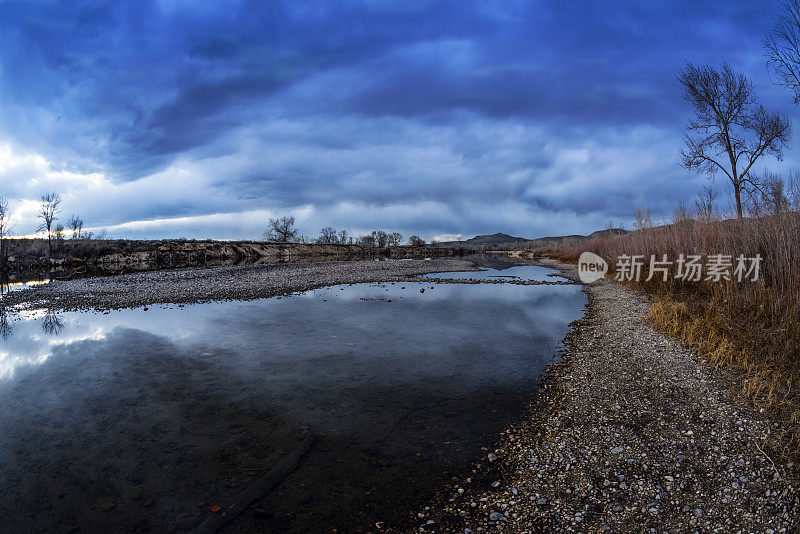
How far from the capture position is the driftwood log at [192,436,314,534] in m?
3.85

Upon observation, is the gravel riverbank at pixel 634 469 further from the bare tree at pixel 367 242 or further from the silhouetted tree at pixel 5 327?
the bare tree at pixel 367 242

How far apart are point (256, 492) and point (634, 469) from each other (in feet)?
15.7

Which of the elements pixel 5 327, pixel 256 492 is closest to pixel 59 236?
pixel 5 327

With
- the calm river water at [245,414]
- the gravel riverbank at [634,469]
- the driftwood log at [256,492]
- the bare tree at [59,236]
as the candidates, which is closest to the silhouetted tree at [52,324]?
the calm river water at [245,414]

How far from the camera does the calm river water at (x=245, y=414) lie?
4.25m

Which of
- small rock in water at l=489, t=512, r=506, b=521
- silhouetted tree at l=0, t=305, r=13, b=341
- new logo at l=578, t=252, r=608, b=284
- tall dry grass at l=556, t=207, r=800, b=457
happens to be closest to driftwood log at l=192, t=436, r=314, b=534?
small rock in water at l=489, t=512, r=506, b=521

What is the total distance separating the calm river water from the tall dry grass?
3.59 metres

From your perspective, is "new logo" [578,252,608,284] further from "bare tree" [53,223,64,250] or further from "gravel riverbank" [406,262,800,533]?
"bare tree" [53,223,64,250]

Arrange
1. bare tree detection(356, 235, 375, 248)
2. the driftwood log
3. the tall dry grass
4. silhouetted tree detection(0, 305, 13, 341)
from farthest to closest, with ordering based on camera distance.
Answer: bare tree detection(356, 235, 375, 248), silhouetted tree detection(0, 305, 13, 341), the tall dry grass, the driftwood log

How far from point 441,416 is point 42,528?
5368 mm

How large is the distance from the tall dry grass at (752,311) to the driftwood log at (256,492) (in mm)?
6370

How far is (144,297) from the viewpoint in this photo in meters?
19.8

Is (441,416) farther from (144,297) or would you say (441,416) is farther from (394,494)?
(144,297)

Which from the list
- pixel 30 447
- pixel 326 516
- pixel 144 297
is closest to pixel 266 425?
pixel 326 516
